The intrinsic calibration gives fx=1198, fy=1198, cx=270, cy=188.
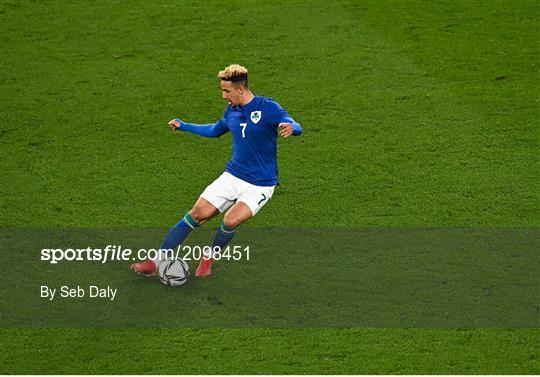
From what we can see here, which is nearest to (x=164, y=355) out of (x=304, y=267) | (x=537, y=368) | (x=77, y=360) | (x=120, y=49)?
(x=77, y=360)

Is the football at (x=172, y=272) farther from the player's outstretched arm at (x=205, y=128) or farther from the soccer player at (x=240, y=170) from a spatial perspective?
the player's outstretched arm at (x=205, y=128)

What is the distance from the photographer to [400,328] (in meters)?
11.0

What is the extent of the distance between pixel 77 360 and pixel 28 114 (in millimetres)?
5599

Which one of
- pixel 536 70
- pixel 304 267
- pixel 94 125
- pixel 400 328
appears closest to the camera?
pixel 400 328

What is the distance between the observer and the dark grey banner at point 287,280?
11258 millimetres

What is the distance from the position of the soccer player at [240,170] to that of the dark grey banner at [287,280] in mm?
455

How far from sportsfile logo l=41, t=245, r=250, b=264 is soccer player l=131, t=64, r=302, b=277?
0.33 m

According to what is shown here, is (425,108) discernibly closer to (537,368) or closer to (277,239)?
(277,239)

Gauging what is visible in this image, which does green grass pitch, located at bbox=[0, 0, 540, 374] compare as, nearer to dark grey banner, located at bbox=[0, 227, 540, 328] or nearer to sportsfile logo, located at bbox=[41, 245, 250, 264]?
dark grey banner, located at bbox=[0, 227, 540, 328]

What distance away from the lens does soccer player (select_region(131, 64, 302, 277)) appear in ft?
38.3

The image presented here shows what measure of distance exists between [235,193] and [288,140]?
3130 millimetres

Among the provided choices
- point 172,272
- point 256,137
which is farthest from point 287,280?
point 256,137

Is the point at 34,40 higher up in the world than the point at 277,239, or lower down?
higher up

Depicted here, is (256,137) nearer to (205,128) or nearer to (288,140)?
(205,128)
